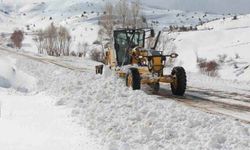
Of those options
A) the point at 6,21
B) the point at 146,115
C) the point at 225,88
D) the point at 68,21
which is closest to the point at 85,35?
the point at 68,21

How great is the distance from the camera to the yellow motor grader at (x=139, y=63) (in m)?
17.7

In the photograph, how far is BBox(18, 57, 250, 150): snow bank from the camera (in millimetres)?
9977

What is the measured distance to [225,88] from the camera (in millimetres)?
20141

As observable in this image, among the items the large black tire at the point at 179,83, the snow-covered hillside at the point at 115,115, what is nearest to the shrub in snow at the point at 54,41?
the snow-covered hillside at the point at 115,115

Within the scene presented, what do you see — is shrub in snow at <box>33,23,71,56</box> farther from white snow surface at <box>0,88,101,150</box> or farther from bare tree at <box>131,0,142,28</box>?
white snow surface at <box>0,88,101,150</box>

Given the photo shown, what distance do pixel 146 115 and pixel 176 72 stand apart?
606 cm

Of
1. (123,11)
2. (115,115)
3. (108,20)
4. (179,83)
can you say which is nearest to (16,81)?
(179,83)

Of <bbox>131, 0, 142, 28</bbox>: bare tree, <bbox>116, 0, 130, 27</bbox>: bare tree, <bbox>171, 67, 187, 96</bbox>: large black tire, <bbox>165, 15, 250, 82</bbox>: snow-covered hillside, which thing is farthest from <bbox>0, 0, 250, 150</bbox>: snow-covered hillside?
<bbox>165, 15, 250, 82</bbox>: snow-covered hillside

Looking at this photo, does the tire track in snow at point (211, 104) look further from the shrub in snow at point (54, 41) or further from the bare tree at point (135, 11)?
the shrub in snow at point (54, 41)

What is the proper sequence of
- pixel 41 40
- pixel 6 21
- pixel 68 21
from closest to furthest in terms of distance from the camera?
pixel 41 40 < pixel 68 21 < pixel 6 21

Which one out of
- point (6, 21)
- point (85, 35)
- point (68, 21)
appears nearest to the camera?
point (85, 35)

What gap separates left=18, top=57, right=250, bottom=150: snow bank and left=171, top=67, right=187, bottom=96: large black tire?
90.4 inches

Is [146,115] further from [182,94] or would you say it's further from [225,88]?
[225,88]

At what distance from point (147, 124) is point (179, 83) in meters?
6.38
